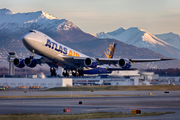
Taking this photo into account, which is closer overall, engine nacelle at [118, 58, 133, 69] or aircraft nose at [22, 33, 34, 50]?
aircraft nose at [22, 33, 34, 50]

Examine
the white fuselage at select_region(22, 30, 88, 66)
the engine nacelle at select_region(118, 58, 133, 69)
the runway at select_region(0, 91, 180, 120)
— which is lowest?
the runway at select_region(0, 91, 180, 120)

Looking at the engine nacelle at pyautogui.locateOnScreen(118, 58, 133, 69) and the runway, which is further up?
the engine nacelle at pyautogui.locateOnScreen(118, 58, 133, 69)

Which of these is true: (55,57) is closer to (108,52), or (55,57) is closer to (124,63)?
(124,63)

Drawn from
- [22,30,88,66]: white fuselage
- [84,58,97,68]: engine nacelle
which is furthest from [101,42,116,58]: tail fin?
[22,30,88,66]: white fuselage

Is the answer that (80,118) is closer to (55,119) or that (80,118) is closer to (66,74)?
(55,119)

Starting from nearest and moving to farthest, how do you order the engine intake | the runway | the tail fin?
1. the runway
2. the engine intake
3. the tail fin

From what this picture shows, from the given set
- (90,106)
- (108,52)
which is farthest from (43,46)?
(108,52)

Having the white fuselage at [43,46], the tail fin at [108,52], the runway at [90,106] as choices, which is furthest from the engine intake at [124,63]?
the tail fin at [108,52]

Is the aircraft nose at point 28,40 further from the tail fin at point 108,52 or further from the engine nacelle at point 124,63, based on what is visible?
the tail fin at point 108,52

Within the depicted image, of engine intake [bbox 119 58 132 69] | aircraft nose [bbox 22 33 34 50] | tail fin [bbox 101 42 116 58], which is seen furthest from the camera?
tail fin [bbox 101 42 116 58]

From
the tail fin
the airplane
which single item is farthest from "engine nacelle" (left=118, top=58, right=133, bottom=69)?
the tail fin

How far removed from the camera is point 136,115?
172 feet

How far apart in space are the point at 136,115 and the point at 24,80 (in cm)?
12159

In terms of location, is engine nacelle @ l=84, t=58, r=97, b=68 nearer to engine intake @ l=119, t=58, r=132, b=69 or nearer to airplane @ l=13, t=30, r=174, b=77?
airplane @ l=13, t=30, r=174, b=77
